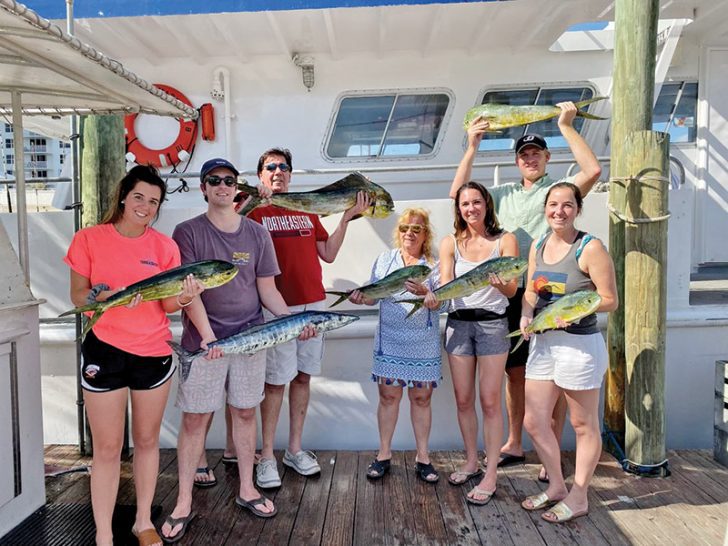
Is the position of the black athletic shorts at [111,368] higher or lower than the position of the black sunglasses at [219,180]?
lower

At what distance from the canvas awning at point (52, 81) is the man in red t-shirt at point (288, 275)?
91 centimetres

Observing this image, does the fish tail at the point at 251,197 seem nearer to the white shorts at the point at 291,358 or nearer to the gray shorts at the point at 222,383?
the white shorts at the point at 291,358

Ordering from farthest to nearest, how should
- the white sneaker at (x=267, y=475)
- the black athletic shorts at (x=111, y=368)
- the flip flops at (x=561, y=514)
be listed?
the white sneaker at (x=267, y=475) → the flip flops at (x=561, y=514) → the black athletic shorts at (x=111, y=368)

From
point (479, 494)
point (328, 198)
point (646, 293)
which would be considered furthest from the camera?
point (646, 293)

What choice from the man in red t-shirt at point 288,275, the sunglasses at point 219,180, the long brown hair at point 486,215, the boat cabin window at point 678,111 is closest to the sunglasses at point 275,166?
the man in red t-shirt at point 288,275

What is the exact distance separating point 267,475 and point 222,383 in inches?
36.7

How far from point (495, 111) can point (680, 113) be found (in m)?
4.89

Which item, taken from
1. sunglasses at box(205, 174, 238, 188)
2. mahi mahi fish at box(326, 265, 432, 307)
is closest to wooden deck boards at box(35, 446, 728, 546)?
mahi mahi fish at box(326, 265, 432, 307)

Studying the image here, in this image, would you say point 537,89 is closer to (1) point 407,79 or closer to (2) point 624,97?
(1) point 407,79

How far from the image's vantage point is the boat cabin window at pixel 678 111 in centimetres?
665

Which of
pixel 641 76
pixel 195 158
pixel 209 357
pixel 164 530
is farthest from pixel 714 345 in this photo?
pixel 195 158

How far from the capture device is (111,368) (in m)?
2.55

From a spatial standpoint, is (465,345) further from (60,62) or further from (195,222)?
(60,62)

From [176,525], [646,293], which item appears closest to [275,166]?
[176,525]
